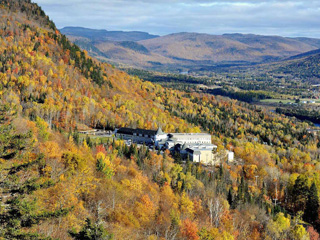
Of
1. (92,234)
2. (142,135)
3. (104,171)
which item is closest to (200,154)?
(142,135)

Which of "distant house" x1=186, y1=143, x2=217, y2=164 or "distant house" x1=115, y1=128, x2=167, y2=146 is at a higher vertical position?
"distant house" x1=115, y1=128, x2=167, y2=146

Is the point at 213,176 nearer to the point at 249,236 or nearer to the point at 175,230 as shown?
the point at 249,236

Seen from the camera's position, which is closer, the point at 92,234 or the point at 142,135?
the point at 92,234

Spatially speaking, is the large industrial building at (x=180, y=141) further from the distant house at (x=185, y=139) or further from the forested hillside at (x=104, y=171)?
the forested hillside at (x=104, y=171)

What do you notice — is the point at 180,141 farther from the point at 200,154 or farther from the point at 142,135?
the point at 142,135

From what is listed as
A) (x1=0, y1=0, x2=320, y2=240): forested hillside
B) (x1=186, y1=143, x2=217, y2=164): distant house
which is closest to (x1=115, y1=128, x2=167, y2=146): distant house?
(x1=0, y1=0, x2=320, y2=240): forested hillside

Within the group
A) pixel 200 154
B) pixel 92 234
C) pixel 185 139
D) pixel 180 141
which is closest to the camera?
pixel 92 234

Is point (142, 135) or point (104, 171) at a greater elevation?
point (104, 171)

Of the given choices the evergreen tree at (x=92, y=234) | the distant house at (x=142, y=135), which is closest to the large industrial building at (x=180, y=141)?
the distant house at (x=142, y=135)

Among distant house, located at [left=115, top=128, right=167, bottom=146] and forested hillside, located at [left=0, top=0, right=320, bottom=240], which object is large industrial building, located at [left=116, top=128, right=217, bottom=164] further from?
forested hillside, located at [left=0, top=0, right=320, bottom=240]
